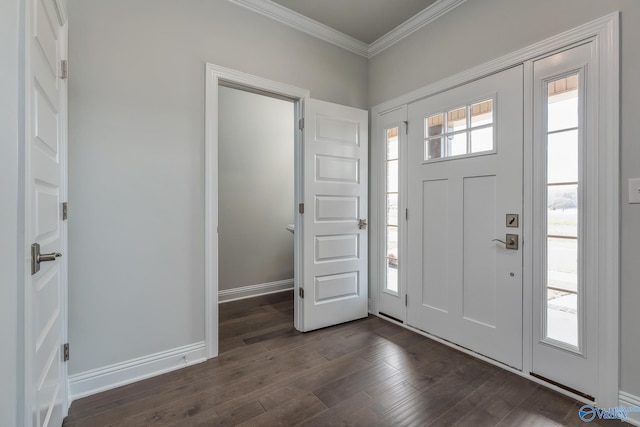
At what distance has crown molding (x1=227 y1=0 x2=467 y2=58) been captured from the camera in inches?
96.1

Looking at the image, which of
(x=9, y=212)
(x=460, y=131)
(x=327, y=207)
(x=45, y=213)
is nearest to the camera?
(x=9, y=212)

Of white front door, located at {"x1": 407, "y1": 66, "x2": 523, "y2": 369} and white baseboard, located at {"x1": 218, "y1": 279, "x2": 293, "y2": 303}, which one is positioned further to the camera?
white baseboard, located at {"x1": 218, "y1": 279, "x2": 293, "y2": 303}

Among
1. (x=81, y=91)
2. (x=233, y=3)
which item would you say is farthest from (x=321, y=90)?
(x=81, y=91)

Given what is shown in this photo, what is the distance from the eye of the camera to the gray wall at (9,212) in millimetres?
854

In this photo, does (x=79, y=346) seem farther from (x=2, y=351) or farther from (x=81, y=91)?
(x=81, y=91)

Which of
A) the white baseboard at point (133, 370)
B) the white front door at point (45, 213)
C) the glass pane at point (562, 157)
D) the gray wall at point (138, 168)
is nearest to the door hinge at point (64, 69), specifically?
the white front door at point (45, 213)

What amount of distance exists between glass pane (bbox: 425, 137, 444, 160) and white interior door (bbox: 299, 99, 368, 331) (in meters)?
0.66

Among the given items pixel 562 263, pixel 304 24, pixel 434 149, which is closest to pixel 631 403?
pixel 562 263

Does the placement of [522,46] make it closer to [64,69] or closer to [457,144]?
[457,144]

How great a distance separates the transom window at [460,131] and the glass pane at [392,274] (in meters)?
1.07

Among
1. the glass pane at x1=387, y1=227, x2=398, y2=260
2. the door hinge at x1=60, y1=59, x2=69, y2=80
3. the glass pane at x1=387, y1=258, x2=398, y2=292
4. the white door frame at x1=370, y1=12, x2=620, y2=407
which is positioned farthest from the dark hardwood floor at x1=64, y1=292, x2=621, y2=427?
the door hinge at x1=60, y1=59, x2=69, y2=80

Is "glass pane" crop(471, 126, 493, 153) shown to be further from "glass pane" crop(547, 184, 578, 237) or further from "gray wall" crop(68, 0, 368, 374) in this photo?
"gray wall" crop(68, 0, 368, 374)

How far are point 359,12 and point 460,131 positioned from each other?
1.40 meters

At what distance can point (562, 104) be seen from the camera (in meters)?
1.83
